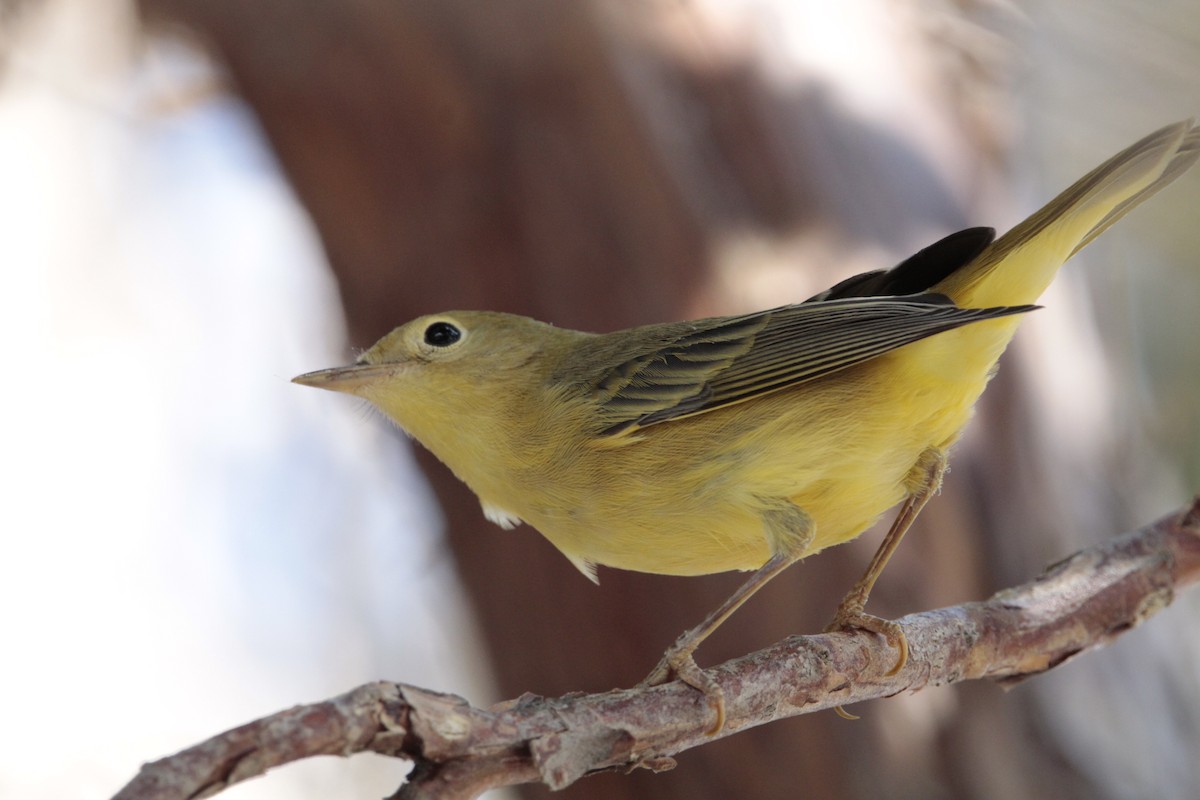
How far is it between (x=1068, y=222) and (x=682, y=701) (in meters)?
1.30

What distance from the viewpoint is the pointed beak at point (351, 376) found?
225 centimetres

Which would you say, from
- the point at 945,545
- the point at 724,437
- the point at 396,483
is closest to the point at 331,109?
the point at 396,483

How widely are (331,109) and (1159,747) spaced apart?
409 cm

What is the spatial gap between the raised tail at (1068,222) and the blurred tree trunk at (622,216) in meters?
1.54

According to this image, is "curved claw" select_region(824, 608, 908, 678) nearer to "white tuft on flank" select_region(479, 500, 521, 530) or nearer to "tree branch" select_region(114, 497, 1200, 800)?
"tree branch" select_region(114, 497, 1200, 800)

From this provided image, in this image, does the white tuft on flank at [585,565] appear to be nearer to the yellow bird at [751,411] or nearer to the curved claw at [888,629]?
the yellow bird at [751,411]

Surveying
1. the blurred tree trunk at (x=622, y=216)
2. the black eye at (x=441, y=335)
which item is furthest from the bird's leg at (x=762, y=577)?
the blurred tree trunk at (x=622, y=216)

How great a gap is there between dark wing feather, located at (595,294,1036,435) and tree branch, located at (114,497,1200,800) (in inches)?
21.6

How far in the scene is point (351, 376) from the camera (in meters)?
2.31

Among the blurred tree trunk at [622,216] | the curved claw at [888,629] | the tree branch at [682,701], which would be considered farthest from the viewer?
the blurred tree trunk at [622,216]

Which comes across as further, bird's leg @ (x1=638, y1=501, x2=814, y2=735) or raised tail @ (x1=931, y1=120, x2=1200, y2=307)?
raised tail @ (x1=931, y1=120, x2=1200, y2=307)

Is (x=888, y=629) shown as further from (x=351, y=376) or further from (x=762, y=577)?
(x=351, y=376)

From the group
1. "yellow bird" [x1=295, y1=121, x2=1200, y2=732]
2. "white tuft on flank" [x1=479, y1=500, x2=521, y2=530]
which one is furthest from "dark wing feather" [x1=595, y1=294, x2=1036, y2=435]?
"white tuft on flank" [x1=479, y1=500, x2=521, y2=530]

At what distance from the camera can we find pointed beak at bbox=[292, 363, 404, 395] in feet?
7.39
